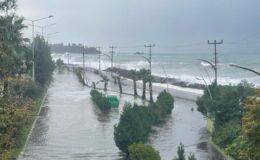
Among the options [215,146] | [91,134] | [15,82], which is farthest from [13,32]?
[15,82]

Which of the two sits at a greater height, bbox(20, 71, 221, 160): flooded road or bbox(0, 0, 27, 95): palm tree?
bbox(0, 0, 27, 95): palm tree

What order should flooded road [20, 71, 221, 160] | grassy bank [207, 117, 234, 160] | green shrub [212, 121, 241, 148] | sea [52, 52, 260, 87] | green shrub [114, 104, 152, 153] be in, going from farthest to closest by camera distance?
sea [52, 52, 260, 87] → green shrub [212, 121, 241, 148] → flooded road [20, 71, 221, 160] → green shrub [114, 104, 152, 153] → grassy bank [207, 117, 234, 160]

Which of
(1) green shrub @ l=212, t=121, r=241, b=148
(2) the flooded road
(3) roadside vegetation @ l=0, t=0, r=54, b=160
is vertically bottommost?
(2) the flooded road

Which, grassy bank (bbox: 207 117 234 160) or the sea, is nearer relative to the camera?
grassy bank (bbox: 207 117 234 160)

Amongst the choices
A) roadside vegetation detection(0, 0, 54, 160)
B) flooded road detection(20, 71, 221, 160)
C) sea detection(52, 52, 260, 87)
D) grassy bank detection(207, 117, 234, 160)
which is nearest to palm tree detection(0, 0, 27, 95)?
roadside vegetation detection(0, 0, 54, 160)

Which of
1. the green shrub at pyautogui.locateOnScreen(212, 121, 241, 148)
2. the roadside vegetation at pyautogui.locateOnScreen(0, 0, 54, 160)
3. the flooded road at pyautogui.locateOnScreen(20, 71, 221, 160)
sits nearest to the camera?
the roadside vegetation at pyautogui.locateOnScreen(0, 0, 54, 160)

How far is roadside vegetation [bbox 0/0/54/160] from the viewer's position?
12.4 metres

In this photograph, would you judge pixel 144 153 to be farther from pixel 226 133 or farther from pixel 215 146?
pixel 215 146

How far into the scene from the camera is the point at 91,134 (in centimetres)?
2845

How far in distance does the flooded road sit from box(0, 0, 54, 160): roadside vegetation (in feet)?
3.72

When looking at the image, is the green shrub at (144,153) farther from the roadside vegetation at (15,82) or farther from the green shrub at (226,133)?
the green shrub at (226,133)

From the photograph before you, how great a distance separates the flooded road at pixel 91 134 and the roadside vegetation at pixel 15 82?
113cm

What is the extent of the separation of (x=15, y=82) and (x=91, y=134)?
49.3 ft

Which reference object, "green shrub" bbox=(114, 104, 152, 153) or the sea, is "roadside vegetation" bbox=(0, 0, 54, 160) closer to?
"green shrub" bbox=(114, 104, 152, 153)
